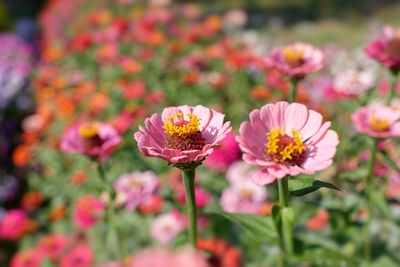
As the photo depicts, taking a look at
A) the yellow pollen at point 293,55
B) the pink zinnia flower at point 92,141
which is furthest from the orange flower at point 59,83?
the yellow pollen at point 293,55

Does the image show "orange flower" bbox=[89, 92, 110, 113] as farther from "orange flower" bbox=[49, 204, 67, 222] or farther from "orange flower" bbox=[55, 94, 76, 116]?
"orange flower" bbox=[49, 204, 67, 222]

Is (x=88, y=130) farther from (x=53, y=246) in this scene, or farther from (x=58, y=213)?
(x=58, y=213)

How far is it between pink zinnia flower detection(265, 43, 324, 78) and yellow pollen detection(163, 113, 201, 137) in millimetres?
453

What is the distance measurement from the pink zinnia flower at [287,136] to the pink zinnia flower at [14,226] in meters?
1.67

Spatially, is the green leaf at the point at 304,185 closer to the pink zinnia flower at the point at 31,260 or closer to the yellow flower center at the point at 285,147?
the yellow flower center at the point at 285,147

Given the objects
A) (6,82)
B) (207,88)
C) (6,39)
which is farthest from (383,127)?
(6,39)

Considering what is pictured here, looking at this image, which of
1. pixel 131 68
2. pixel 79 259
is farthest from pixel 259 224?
pixel 131 68

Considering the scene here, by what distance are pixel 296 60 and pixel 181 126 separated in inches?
21.6

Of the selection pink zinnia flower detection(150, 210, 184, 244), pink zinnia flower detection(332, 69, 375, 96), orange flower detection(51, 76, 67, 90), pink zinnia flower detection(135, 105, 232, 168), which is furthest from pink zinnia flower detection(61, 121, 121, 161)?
orange flower detection(51, 76, 67, 90)

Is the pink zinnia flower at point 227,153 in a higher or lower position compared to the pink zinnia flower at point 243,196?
higher

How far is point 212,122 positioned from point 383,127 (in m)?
0.51

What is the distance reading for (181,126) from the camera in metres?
0.67

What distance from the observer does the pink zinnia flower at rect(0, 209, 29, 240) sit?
187 centimetres

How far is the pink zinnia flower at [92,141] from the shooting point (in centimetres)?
106
